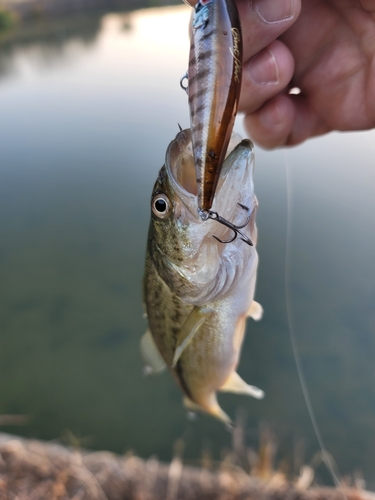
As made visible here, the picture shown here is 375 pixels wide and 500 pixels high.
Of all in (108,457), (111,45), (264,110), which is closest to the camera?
(264,110)

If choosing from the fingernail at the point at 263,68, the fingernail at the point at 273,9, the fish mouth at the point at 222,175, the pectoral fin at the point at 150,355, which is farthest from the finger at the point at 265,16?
the pectoral fin at the point at 150,355

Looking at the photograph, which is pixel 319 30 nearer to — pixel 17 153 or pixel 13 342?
pixel 13 342

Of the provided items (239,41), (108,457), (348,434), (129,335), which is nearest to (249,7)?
(239,41)

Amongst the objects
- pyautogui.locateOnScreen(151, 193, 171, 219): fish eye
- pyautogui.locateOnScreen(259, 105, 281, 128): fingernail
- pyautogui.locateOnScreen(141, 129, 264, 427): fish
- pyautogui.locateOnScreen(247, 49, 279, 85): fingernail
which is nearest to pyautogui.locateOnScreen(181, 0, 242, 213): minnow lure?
pyautogui.locateOnScreen(141, 129, 264, 427): fish

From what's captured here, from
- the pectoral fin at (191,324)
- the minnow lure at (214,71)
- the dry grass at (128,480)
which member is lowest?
the dry grass at (128,480)

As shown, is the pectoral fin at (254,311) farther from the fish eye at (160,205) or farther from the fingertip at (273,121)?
the fingertip at (273,121)

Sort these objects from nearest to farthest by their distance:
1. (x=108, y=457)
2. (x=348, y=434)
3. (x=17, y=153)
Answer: (x=348, y=434), (x=108, y=457), (x=17, y=153)

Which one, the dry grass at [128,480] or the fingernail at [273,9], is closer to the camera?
the fingernail at [273,9]

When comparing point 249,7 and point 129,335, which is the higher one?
point 249,7
